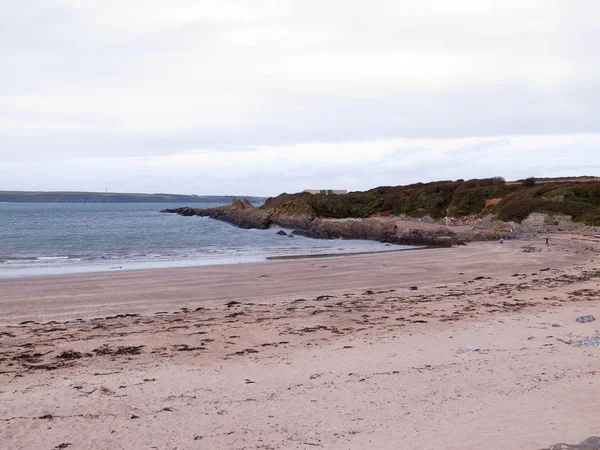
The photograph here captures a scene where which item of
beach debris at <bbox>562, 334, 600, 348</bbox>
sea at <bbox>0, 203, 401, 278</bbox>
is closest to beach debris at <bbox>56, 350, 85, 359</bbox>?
beach debris at <bbox>562, 334, 600, 348</bbox>

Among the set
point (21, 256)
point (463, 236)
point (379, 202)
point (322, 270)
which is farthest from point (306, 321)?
point (379, 202)

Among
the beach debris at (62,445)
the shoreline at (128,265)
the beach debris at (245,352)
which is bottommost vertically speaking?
the shoreline at (128,265)

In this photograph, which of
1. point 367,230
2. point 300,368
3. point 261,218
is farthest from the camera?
point 261,218

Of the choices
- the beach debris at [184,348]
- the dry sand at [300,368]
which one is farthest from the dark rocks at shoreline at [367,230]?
the beach debris at [184,348]

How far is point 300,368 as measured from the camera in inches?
315

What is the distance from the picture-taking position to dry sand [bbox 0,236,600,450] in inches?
224

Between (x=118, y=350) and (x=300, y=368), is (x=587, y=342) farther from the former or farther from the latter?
(x=118, y=350)

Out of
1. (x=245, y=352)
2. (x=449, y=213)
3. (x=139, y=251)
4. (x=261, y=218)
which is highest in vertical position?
(x=449, y=213)

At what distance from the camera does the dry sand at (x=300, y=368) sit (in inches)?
224

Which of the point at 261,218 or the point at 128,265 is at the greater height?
the point at 261,218

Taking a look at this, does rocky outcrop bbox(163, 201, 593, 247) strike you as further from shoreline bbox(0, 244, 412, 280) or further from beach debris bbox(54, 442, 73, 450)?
beach debris bbox(54, 442, 73, 450)

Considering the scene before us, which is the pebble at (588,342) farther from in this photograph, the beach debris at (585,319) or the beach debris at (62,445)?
the beach debris at (62,445)

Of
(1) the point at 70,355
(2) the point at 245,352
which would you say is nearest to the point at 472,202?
(2) the point at 245,352

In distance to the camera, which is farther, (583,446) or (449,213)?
(449,213)
